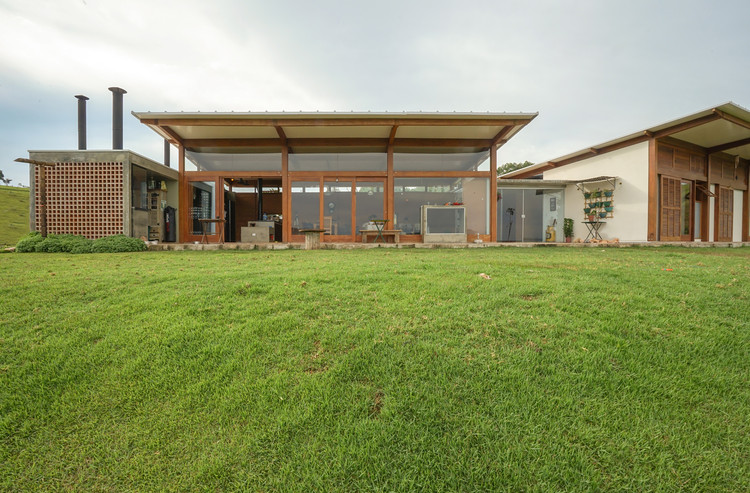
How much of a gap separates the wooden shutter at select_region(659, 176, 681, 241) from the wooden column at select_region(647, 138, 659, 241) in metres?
0.71

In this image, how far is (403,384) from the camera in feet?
6.38

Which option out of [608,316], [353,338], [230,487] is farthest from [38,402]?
[608,316]

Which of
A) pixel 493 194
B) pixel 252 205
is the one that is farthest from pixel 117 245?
pixel 493 194

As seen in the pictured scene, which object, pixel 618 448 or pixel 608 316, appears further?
pixel 608 316

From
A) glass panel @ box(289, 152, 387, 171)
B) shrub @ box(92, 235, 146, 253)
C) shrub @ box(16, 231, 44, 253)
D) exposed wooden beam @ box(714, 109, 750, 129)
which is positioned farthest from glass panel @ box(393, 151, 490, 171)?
shrub @ box(16, 231, 44, 253)

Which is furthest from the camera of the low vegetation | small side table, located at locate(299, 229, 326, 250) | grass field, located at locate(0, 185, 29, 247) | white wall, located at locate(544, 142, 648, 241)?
grass field, located at locate(0, 185, 29, 247)

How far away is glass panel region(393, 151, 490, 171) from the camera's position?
449 inches

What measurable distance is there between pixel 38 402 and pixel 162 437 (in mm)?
994

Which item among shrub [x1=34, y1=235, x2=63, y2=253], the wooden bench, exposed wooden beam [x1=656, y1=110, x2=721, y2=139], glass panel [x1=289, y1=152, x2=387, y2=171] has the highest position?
exposed wooden beam [x1=656, y1=110, x2=721, y2=139]

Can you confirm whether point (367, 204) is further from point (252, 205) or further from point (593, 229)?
point (593, 229)

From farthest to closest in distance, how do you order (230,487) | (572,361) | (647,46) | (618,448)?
(647,46) < (572,361) < (618,448) < (230,487)

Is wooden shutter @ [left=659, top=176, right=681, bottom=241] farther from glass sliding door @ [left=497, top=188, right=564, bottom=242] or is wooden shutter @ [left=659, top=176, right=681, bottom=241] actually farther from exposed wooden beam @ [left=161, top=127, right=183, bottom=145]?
exposed wooden beam @ [left=161, top=127, right=183, bottom=145]

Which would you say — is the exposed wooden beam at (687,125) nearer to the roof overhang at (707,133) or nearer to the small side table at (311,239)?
the roof overhang at (707,133)

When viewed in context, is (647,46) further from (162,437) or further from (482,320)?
(162,437)
